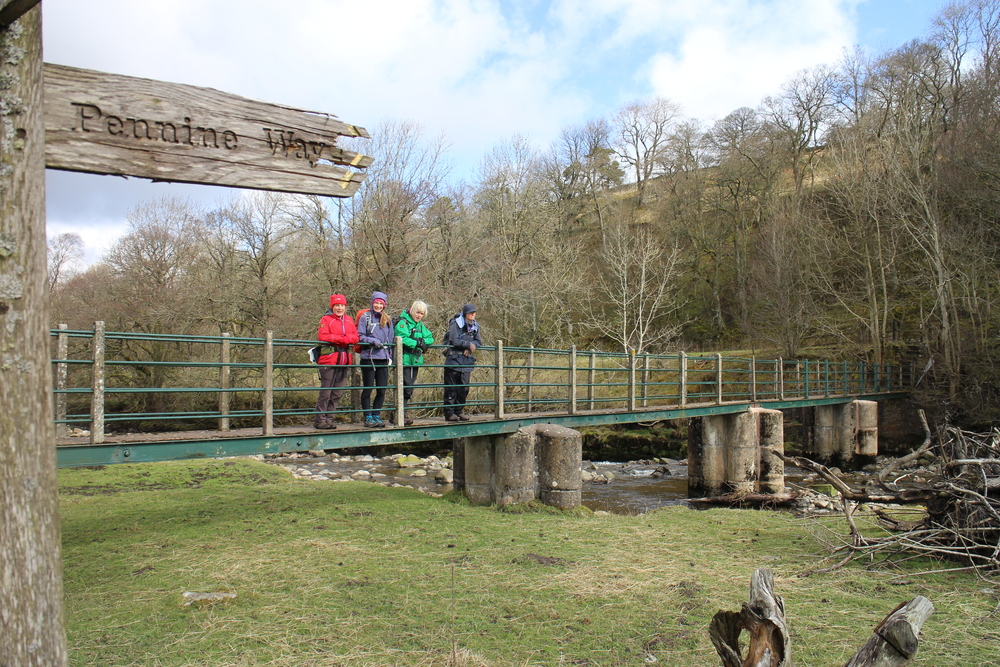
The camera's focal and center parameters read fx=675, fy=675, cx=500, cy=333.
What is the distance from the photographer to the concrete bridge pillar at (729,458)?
15.3 metres

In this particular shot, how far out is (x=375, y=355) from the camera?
8.57 meters

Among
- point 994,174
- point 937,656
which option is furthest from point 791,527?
point 994,174

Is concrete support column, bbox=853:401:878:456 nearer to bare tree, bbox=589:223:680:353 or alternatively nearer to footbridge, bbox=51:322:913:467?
footbridge, bbox=51:322:913:467

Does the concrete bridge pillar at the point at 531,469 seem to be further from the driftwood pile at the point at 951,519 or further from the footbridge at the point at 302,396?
the driftwood pile at the point at 951,519

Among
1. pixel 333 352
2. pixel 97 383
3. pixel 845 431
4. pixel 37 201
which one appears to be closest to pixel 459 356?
pixel 333 352

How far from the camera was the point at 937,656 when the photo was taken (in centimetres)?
399

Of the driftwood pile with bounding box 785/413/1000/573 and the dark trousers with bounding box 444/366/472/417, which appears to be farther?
the dark trousers with bounding box 444/366/472/417

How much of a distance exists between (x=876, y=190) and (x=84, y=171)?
2627cm

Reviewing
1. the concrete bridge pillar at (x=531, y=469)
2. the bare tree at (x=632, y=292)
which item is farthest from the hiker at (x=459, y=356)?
the bare tree at (x=632, y=292)

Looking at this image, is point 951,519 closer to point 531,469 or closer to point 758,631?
point 758,631

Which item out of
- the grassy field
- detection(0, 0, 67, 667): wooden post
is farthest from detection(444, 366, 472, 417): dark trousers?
detection(0, 0, 67, 667): wooden post

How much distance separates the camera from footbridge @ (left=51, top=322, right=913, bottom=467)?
6266mm

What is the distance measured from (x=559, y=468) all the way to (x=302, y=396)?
47.9 ft

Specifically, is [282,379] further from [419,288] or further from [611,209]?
[611,209]
